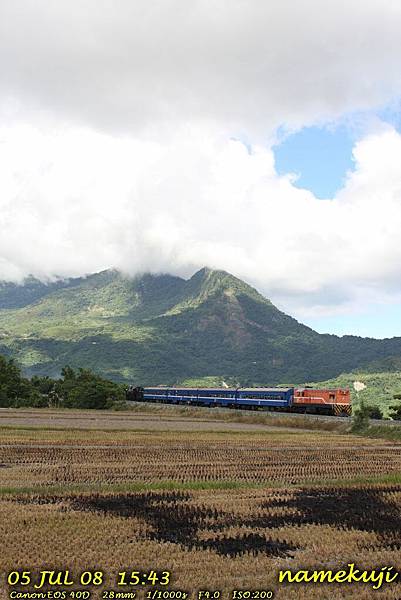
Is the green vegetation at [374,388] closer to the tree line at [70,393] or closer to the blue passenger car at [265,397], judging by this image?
the blue passenger car at [265,397]

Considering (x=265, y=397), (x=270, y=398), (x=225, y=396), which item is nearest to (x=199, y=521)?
(x=270, y=398)

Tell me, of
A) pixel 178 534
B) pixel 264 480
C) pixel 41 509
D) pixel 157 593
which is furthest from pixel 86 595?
pixel 264 480

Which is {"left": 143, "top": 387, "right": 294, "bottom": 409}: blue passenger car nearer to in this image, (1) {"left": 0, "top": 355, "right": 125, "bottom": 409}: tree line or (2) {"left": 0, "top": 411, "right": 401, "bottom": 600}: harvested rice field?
(1) {"left": 0, "top": 355, "right": 125, "bottom": 409}: tree line

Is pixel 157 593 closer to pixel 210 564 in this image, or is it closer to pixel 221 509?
pixel 210 564

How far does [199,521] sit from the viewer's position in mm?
16016

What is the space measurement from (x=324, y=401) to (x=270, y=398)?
10650 mm

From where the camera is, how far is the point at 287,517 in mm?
16734

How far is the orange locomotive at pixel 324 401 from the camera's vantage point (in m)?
75.1

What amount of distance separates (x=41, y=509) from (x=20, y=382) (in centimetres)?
11243

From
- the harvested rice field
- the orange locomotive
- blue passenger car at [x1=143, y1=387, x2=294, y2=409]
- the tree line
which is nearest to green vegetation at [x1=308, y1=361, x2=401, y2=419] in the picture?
blue passenger car at [x1=143, y1=387, x2=294, y2=409]

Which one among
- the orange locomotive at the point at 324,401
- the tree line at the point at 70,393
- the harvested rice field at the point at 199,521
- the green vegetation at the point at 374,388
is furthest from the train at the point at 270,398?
the green vegetation at the point at 374,388

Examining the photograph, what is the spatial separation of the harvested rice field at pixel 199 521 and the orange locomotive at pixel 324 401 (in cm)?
4319

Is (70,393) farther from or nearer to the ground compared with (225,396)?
nearer to the ground

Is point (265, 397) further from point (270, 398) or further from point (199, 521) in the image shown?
point (199, 521)
